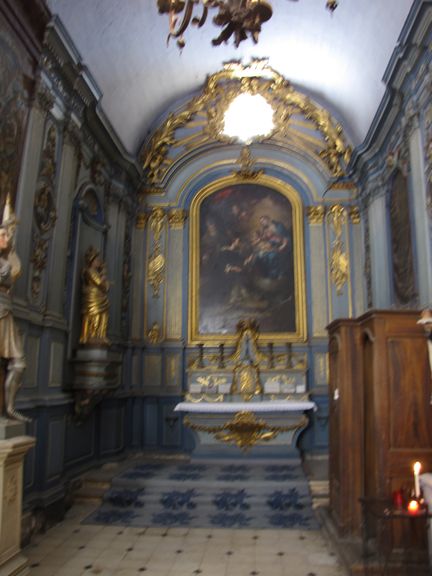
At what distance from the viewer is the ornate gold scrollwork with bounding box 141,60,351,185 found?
9.09 metres

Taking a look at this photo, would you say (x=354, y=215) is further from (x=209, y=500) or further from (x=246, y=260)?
(x=209, y=500)

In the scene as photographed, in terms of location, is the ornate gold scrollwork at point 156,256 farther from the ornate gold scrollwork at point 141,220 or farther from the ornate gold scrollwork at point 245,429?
the ornate gold scrollwork at point 245,429

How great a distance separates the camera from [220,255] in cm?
913

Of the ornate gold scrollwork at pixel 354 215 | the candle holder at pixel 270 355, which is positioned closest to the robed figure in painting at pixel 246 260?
the candle holder at pixel 270 355

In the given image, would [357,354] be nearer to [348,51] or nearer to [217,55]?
[348,51]

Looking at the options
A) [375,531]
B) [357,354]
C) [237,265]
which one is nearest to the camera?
[375,531]

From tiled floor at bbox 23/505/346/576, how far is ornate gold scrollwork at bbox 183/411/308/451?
2.35 m

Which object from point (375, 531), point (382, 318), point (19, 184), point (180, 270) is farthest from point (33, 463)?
point (180, 270)

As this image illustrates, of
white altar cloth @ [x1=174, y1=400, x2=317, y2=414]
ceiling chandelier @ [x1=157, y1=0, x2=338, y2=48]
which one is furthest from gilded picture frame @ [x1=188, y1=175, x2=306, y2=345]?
ceiling chandelier @ [x1=157, y1=0, x2=338, y2=48]

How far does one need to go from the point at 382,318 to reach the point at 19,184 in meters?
3.86

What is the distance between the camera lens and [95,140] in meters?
7.64

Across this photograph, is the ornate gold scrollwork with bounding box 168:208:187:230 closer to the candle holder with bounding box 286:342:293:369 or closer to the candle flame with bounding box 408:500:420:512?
the candle holder with bounding box 286:342:293:369

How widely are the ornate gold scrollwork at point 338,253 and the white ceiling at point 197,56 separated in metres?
1.31

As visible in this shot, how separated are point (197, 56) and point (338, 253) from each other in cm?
409
